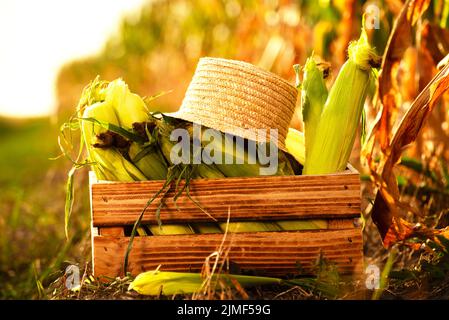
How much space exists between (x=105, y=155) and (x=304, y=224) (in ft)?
1.77

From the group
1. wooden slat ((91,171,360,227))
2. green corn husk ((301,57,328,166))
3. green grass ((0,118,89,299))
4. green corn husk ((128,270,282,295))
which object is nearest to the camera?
green corn husk ((128,270,282,295))

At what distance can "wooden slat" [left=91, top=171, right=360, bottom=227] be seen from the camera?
185 cm

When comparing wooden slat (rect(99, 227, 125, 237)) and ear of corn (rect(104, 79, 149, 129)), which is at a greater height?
ear of corn (rect(104, 79, 149, 129))

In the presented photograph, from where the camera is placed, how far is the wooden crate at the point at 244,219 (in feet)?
6.08

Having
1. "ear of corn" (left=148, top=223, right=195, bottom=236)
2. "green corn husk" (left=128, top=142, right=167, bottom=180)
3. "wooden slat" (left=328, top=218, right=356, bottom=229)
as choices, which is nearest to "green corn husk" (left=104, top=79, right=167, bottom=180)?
"green corn husk" (left=128, top=142, right=167, bottom=180)

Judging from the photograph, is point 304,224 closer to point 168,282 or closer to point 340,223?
point 340,223

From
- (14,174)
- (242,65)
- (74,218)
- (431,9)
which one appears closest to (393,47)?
(242,65)

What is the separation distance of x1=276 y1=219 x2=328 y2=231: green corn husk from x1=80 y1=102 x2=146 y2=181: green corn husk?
39 centimetres

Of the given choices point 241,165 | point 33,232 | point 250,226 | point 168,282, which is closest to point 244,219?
point 250,226

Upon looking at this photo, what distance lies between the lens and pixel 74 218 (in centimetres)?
329

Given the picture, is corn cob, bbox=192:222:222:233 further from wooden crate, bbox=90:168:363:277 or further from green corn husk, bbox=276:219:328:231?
green corn husk, bbox=276:219:328:231

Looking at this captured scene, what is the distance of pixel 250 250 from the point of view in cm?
187

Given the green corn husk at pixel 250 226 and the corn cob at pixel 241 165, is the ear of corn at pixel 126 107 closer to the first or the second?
the corn cob at pixel 241 165
